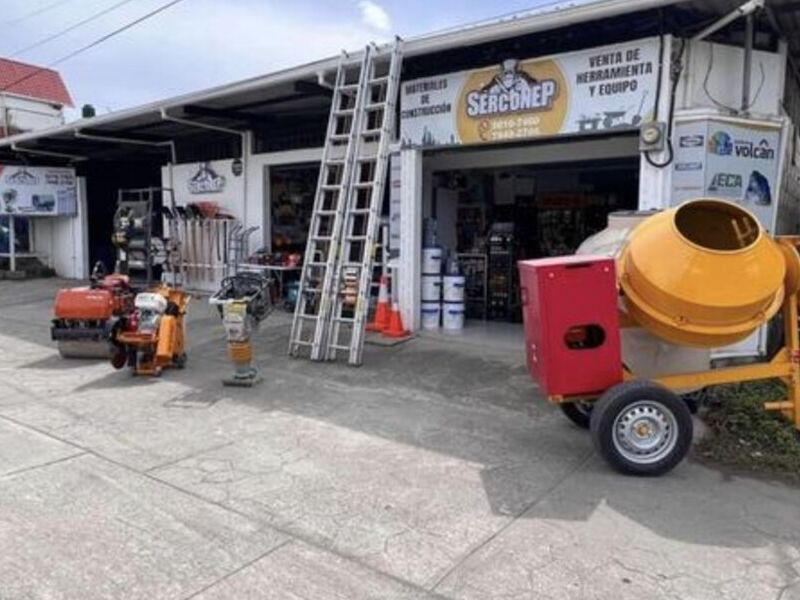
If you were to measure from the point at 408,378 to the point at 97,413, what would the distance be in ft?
9.57

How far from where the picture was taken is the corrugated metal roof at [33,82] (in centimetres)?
2480

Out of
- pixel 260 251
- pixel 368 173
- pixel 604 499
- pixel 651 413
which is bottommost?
pixel 604 499

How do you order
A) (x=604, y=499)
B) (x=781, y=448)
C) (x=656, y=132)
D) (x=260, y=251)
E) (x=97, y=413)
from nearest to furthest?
(x=604, y=499), (x=781, y=448), (x=97, y=413), (x=656, y=132), (x=260, y=251)

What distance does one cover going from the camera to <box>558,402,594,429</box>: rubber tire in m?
5.20

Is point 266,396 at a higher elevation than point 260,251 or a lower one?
lower

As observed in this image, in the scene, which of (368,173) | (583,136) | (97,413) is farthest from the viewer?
(368,173)

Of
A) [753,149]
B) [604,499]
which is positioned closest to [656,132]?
[753,149]

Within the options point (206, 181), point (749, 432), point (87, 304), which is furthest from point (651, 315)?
point (206, 181)

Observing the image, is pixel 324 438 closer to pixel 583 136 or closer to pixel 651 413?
pixel 651 413

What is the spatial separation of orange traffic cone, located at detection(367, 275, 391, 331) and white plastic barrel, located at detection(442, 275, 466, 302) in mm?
788

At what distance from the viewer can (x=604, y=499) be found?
398cm

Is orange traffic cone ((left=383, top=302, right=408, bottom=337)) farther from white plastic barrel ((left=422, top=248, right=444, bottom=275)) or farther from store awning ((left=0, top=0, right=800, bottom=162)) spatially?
store awning ((left=0, top=0, right=800, bottom=162))

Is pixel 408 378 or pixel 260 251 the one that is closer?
pixel 408 378

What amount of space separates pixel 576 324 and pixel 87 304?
223 inches
